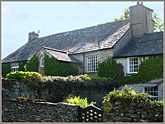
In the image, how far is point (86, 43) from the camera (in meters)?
25.3

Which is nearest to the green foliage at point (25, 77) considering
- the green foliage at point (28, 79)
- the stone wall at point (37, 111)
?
the green foliage at point (28, 79)

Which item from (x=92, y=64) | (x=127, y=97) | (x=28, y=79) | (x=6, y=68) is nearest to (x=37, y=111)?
(x=28, y=79)

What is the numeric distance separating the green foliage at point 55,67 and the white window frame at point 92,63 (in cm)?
197

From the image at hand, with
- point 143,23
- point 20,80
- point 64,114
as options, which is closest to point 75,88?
point 20,80

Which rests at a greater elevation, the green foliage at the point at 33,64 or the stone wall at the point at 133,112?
the green foliage at the point at 33,64

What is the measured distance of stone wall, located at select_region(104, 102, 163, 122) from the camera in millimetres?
9274

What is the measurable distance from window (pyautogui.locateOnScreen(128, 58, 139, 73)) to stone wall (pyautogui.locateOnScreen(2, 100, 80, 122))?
34.3ft

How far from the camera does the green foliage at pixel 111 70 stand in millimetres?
21234

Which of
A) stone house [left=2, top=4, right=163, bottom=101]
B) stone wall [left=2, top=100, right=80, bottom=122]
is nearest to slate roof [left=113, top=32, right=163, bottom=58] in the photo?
stone house [left=2, top=4, right=163, bottom=101]

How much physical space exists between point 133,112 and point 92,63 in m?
13.9

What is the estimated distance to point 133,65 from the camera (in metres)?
20.6

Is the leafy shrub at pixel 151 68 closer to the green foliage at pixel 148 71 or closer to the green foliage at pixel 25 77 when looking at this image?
the green foliage at pixel 148 71

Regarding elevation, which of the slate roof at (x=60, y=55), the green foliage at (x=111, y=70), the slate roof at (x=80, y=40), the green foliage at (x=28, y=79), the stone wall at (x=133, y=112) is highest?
the slate roof at (x=80, y=40)

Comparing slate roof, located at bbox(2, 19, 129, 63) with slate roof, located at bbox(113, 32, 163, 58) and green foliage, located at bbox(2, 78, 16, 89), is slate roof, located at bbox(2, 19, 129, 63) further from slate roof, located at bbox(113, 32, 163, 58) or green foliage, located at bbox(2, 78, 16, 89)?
green foliage, located at bbox(2, 78, 16, 89)
